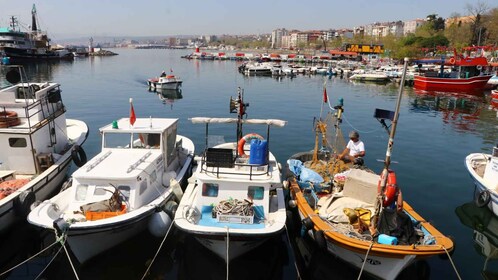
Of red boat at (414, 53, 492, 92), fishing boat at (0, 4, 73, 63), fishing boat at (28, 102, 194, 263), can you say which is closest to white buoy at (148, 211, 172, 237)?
fishing boat at (28, 102, 194, 263)

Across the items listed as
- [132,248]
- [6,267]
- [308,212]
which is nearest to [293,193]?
[308,212]

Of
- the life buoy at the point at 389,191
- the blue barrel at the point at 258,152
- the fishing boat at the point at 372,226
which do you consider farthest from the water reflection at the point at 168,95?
the life buoy at the point at 389,191

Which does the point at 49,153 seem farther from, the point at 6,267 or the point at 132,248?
the point at 132,248

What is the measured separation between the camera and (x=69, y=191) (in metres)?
12.5

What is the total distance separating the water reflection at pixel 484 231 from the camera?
39.1 feet

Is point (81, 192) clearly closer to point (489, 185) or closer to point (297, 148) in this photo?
point (297, 148)

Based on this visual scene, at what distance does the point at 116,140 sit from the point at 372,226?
9629 mm

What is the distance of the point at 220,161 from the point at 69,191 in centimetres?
530

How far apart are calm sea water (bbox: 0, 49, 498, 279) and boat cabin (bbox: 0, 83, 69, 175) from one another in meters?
3.00

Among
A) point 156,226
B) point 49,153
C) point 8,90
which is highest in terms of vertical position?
point 8,90

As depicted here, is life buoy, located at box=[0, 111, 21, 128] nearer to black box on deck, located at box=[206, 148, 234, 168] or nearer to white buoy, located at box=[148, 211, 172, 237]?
white buoy, located at box=[148, 211, 172, 237]

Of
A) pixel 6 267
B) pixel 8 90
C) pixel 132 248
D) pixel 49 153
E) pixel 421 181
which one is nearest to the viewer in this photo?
pixel 6 267

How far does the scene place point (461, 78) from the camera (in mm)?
48781

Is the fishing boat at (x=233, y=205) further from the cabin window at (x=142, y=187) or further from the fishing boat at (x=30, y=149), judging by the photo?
the fishing boat at (x=30, y=149)
